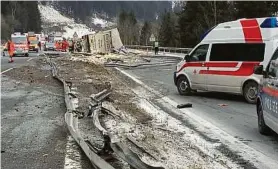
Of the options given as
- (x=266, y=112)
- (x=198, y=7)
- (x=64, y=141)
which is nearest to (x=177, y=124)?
(x=266, y=112)

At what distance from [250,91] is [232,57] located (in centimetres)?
126

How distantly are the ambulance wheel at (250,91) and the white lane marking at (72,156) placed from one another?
21.1ft

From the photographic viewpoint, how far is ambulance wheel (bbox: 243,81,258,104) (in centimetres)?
1262

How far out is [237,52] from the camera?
43.7ft

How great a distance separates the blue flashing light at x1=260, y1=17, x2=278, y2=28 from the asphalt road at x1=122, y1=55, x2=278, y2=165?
2240mm

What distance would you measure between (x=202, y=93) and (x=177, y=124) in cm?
627

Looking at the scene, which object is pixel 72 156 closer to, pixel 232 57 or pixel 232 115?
pixel 232 115

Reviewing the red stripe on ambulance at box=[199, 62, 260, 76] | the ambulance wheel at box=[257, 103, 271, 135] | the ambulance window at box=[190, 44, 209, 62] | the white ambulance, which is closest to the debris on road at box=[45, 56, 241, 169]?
the ambulance wheel at box=[257, 103, 271, 135]

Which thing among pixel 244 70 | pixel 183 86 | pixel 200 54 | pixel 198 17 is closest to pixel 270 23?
pixel 244 70

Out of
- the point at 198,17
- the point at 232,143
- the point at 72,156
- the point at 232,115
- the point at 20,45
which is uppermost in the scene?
the point at 198,17

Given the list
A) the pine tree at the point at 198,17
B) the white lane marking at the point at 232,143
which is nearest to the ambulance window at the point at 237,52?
the white lane marking at the point at 232,143

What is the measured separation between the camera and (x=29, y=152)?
7090 mm

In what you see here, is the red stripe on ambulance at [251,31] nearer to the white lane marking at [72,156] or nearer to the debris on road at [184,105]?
the debris on road at [184,105]

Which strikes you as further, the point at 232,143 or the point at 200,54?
the point at 200,54
